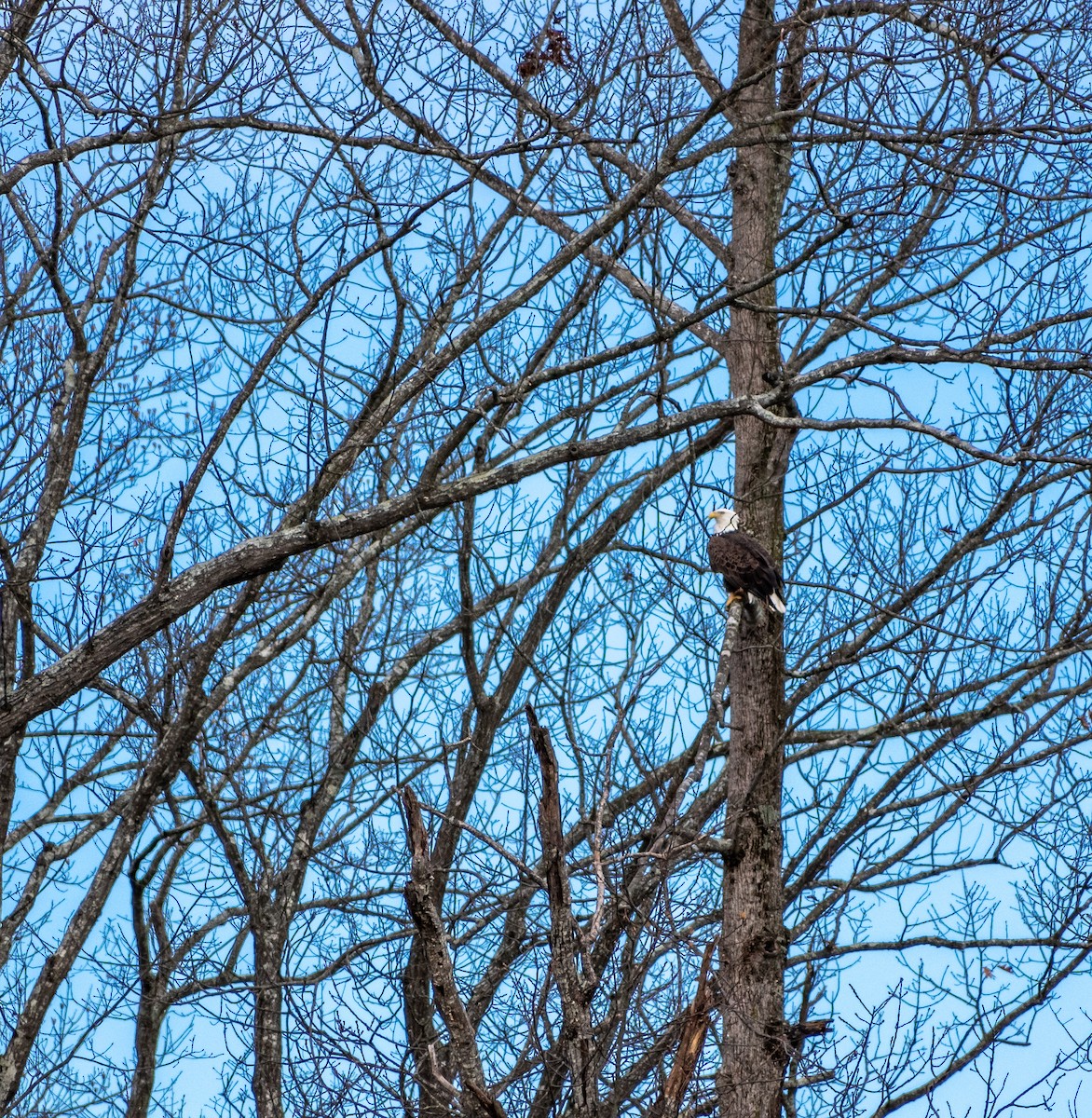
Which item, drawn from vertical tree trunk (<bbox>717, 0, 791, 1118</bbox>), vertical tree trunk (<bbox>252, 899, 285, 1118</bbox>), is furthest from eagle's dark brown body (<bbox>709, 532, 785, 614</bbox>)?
vertical tree trunk (<bbox>252, 899, 285, 1118</bbox>)

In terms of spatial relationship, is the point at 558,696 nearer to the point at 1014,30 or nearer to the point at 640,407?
the point at 640,407

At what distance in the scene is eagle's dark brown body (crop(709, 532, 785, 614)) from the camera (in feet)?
23.7

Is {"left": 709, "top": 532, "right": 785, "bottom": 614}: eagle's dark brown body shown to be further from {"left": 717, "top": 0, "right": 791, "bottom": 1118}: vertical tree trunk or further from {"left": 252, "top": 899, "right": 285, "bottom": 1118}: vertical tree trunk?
{"left": 252, "top": 899, "right": 285, "bottom": 1118}: vertical tree trunk

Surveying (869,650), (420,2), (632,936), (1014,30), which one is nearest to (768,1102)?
(632,936)

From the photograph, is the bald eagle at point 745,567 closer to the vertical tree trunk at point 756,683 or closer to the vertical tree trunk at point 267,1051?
the vertical tree trunk at point 756,683

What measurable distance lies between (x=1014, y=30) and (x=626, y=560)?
15.6 feet

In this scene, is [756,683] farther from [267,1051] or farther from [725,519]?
[267,1051]

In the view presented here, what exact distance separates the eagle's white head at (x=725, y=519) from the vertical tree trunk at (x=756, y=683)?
0.08 metres

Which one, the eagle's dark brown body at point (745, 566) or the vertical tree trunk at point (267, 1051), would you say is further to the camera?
the vertical tree trunk at point (267, 1051)

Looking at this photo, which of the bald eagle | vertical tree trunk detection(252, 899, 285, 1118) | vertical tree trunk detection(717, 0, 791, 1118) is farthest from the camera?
vertical tree trunk detection(252, 899, 285, 1118)

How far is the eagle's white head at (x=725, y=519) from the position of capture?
7.71 m

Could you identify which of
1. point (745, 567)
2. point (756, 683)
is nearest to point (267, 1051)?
point (756, 683)

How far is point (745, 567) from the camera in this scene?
7.23m

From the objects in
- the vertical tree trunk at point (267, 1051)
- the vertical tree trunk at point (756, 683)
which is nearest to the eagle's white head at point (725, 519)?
the vertical tree trunk at point (756, 683)
